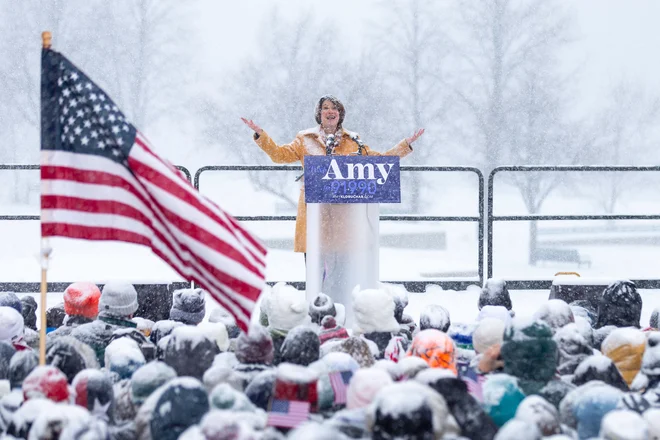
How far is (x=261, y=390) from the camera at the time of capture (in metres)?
2.69

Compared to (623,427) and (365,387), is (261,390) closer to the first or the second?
(365,387)

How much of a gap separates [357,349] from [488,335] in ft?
1.79

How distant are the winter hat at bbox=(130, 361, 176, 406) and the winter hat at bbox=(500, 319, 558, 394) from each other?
1.17 metres

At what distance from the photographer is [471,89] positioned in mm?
35156

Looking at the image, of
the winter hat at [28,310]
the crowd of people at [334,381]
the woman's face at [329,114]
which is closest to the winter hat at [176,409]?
the crowd of people at [334,381]

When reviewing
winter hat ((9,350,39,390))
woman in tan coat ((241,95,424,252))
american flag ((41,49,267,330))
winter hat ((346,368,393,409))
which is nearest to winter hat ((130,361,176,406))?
american flag ((41,49,267,330))

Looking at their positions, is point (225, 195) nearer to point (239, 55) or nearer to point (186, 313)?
point (239, 55)

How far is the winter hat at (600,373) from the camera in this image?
293 centimetres

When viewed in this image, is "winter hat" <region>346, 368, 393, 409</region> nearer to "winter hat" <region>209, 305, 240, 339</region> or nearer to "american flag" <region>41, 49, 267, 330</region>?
"american flag" <region>41, 49, 267, 330</region>

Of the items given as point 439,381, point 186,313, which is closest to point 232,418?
point 439,381

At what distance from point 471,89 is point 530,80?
2483 mm

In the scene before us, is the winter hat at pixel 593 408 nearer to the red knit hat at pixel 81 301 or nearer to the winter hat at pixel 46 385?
the winter hat at pixel 46 385

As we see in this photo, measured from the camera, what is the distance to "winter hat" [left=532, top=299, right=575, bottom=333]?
3637 millimetres

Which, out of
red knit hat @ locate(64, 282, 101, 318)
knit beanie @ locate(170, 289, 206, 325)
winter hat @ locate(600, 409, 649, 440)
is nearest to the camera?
winter hat @ locate(600, 409, 649, 440)
